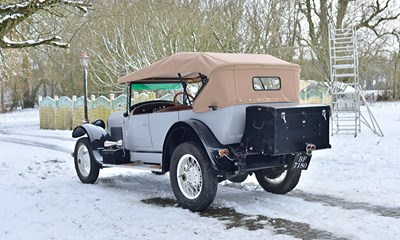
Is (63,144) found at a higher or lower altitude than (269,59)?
lower

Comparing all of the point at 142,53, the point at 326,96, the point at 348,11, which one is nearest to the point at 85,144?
the point at 142,53

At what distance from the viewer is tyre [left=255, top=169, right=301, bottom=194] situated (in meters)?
7.18

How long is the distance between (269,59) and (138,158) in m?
2.67

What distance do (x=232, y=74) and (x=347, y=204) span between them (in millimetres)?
2341

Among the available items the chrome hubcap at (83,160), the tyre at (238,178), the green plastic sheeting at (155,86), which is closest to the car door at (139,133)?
the green plastic sheeting at (155,86)

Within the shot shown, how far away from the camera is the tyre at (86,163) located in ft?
27.8

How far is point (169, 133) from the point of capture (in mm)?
6742

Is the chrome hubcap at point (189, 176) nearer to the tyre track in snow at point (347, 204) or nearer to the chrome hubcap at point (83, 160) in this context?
the tyre track in snow at point (347, 204)

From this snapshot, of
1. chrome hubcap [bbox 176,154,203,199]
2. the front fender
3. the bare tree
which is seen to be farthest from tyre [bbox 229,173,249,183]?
the bare tree

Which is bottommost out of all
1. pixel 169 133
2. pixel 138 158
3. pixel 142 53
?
pixel 138 158

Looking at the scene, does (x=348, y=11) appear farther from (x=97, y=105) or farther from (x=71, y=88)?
(x=71, y=88)

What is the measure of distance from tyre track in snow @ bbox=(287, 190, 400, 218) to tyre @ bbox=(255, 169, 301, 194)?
153mm

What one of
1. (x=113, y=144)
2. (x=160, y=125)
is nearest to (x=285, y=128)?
(x=160, y=125)

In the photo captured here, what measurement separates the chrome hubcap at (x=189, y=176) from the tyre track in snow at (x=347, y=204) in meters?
1.67
